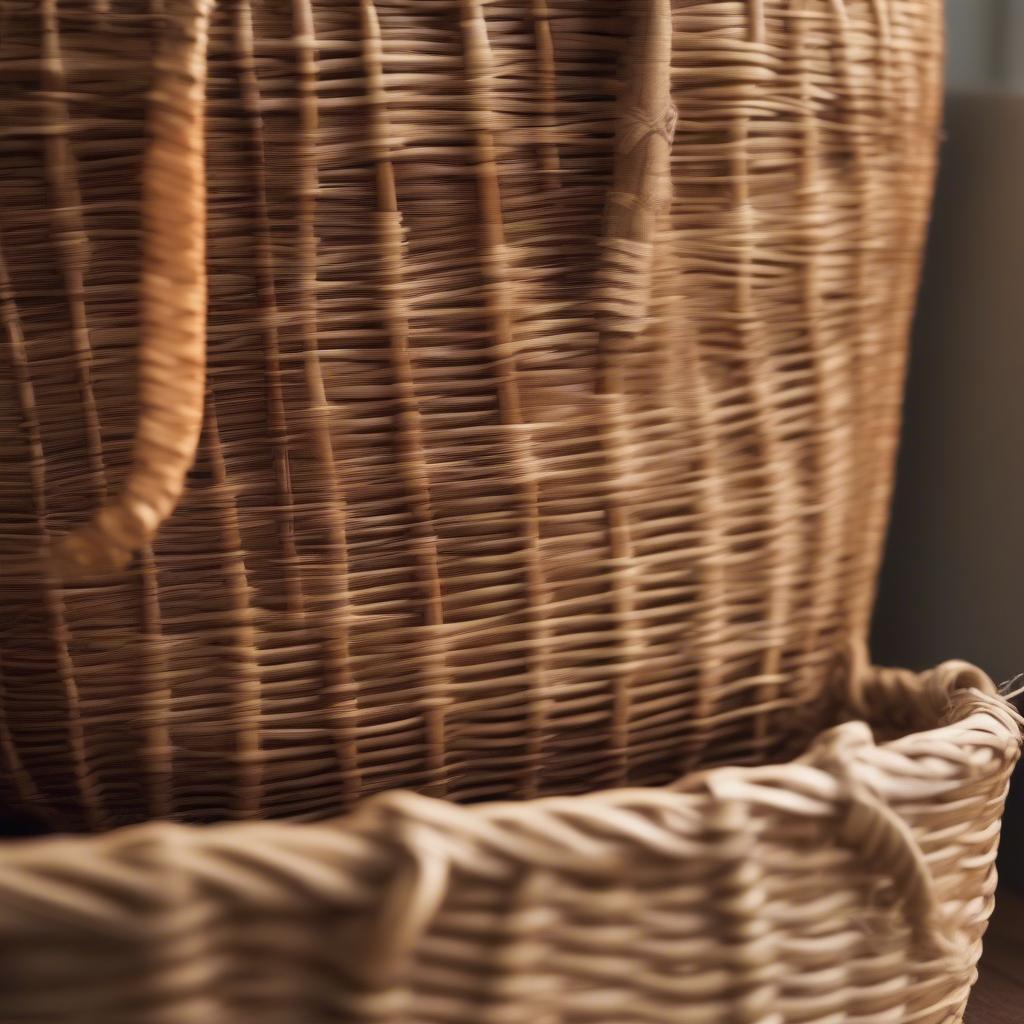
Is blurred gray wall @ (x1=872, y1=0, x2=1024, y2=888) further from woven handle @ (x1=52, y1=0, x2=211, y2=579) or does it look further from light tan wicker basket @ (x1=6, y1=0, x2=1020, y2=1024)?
woven handle @ (x1=52, y1=0, x2=211, y2=579)

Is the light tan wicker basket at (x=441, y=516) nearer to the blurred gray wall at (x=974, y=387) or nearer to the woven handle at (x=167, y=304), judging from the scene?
the woven handle at (x=167, y=304)

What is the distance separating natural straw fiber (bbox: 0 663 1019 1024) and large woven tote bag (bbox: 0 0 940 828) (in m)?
0.08

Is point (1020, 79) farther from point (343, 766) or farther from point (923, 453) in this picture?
point (343, 766)

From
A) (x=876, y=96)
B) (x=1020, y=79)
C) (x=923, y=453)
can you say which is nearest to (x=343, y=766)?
(x=876, y=96)

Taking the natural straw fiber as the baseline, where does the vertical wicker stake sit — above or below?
above

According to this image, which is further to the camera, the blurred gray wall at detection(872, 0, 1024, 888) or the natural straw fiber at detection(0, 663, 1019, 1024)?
the blurred gray wall at detection(872, 0, 1024, 888)

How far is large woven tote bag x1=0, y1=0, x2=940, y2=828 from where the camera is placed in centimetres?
42

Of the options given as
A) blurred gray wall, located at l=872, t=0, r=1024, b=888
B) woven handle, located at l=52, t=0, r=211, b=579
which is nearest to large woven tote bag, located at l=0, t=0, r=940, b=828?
woven handle, located at l=52, t=0, r=211, b=579

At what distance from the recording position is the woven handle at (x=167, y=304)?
394 mm

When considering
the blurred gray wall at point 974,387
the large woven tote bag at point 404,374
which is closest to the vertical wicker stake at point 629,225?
the large woven tote bag at point 404,374

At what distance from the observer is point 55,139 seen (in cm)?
42

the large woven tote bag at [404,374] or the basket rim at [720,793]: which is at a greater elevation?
the large woven tote bag at [404,374]

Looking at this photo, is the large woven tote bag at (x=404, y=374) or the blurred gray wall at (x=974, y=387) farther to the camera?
the blurred gray wall at (x=974, y=387)

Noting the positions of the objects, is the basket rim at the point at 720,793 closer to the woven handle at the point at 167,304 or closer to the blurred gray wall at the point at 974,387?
the woven handle at the point at 167,304
